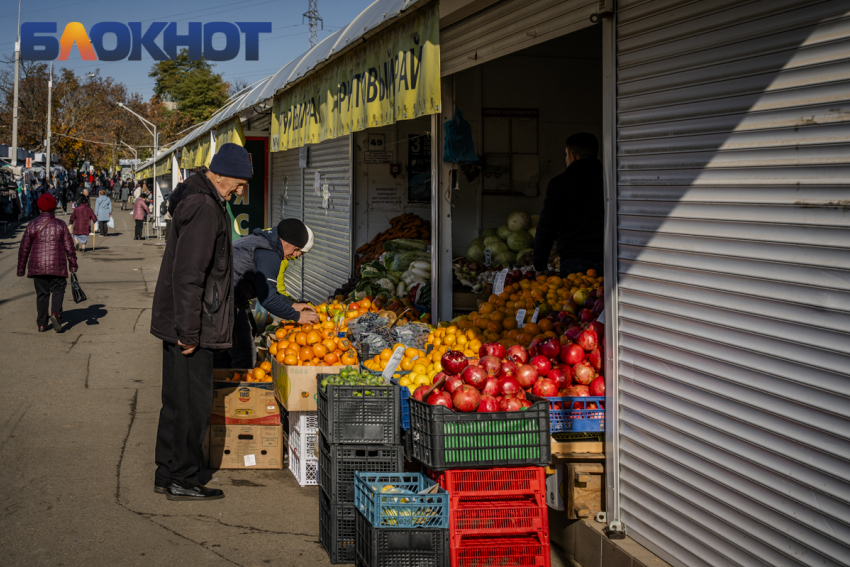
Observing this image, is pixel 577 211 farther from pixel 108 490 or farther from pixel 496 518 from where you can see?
pixel 108 490

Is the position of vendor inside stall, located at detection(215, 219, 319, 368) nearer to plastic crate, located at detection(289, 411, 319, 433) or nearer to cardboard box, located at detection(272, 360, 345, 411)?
cardboard box, located at detection(272, 360, 345, 411)

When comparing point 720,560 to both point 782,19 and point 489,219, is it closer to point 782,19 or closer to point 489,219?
point 782,19

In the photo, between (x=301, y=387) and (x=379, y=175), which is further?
(x=379, y=175)

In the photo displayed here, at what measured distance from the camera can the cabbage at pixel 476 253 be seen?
895cm

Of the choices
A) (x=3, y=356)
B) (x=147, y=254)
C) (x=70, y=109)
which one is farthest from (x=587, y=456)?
(x=70, y=109)

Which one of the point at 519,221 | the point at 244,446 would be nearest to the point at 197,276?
the point at 244,446

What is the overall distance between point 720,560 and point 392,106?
449 cm

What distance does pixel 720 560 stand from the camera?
10.9 feet

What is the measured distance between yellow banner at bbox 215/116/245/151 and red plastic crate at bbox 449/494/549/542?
9001mm

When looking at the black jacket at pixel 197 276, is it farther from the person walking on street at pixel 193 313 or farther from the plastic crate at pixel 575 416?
the plastic crate at pixel 575 416

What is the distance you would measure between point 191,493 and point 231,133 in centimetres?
910

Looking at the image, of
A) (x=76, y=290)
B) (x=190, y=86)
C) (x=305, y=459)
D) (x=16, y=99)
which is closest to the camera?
(x=305, y=459)

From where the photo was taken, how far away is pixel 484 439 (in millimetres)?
3695

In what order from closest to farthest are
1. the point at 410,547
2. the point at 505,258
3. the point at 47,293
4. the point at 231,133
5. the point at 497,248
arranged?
the point at 410,547 → the point at 505,258 → the point at 497,248 → the point at 47,293 → the point at 231,133
